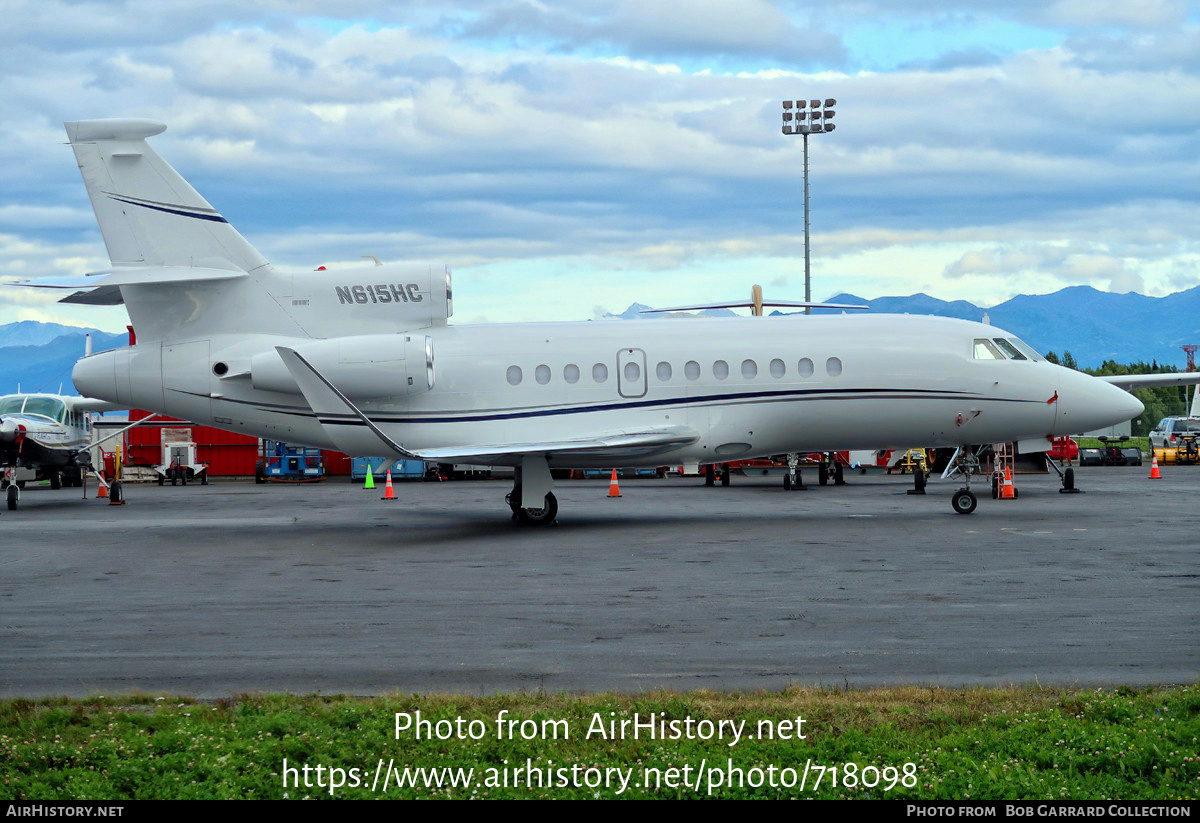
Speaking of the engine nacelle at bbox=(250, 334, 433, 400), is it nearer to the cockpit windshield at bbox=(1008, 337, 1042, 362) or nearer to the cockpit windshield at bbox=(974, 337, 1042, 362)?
the cockpit windshield at bbox=(974, 337, 1042, 362)

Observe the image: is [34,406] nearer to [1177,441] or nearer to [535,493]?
[535,493]

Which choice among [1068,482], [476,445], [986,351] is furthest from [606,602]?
[1068,482]

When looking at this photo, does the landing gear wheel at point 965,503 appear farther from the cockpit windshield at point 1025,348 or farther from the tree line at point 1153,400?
the tree line at point 1153,400

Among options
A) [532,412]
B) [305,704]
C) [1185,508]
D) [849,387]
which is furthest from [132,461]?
[305,704]

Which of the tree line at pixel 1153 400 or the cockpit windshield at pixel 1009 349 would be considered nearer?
the cockpit windshield at pixel 1009 349

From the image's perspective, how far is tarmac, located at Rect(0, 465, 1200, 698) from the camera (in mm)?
7789

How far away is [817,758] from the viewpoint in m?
5.68

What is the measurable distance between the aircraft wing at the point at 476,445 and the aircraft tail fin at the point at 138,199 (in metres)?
3.55

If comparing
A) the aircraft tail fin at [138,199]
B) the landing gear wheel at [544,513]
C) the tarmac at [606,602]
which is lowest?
the tarmac at [606,602]

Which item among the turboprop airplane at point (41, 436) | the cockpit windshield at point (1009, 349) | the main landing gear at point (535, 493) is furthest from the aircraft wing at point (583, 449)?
the turboprop airplane at point (41, 436)

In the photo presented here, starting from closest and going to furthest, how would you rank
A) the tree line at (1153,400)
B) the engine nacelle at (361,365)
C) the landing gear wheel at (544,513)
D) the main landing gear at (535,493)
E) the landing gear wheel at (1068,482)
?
the engine nacelle at (361,365)
the main landing gear at (535,493)
the landing gear wheel at (544,513)
the landing gear wheel at (1068,482)
the tree line at (1153,400)

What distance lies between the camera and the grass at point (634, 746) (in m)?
5.33
